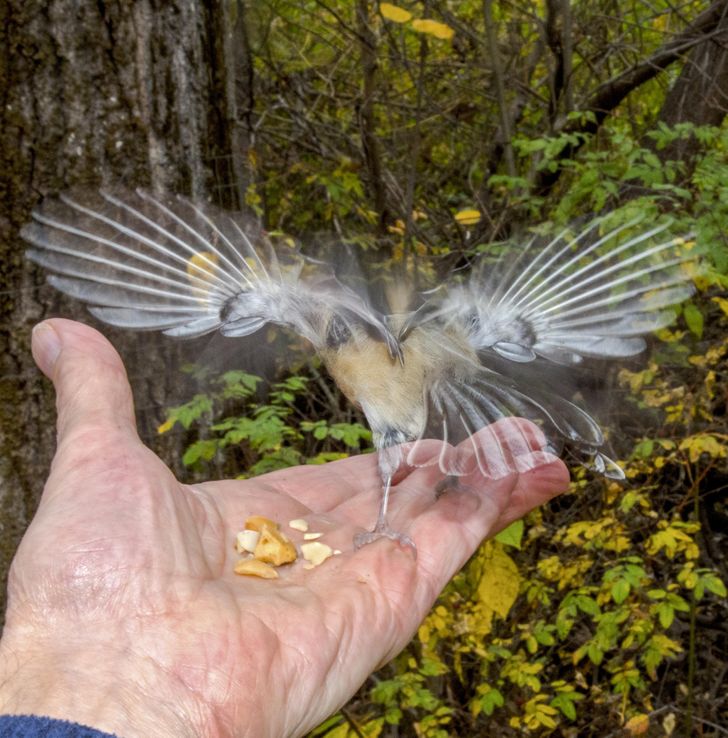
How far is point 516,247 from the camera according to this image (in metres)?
2.95

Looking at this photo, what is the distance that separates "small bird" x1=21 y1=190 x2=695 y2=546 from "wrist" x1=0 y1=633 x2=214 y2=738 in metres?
0.78

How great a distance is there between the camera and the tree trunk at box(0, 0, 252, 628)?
2271 millimetres

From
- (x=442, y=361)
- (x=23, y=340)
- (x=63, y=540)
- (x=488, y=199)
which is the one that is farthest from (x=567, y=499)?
(x=63, y=540)

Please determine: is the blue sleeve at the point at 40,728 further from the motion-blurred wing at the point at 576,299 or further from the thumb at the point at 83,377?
the motion-blurred wing at the point at 576,299

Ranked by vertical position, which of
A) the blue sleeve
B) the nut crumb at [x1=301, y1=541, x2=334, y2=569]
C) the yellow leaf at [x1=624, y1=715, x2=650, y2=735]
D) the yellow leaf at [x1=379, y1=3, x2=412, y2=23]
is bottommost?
the yellow leaf at [x1=624, y1=715, x2=650, y2=735]

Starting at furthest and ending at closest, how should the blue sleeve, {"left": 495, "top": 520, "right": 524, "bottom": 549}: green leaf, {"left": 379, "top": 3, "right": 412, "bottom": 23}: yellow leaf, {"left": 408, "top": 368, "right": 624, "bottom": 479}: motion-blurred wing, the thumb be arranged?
{"left": 379, "top": 3, "right": 412, "bottom": 23}: yellow leaf < {"left": 495, "top": 520, "right": 524, "bottom": 549}: green leaf < {"left": 408, "top": 368, "right": 624, "bottom": 479}: motion-blurred wing < the thumb < the blue sleeve

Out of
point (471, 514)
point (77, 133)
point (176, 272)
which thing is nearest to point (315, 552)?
point (471, 514)

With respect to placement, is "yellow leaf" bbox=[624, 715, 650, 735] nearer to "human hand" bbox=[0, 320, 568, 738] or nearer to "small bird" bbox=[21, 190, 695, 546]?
"small bird" bbox=[21, 190, 695, 546]

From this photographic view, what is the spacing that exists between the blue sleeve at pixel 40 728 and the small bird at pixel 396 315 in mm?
939

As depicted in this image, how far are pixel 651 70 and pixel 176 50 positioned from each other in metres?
2.79

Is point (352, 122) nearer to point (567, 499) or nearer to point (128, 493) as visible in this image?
point (567, 499)

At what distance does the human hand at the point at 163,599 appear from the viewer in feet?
4.39

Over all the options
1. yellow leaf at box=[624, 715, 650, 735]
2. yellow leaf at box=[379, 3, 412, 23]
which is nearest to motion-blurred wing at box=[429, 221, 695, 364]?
yellow leaf at box=[379, 3, 412, 23]

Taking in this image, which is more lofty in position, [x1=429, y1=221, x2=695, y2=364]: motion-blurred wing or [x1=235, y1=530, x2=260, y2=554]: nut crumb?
[x1=429, y1=221, x2=695, y2=364]: motion-blurred wing
